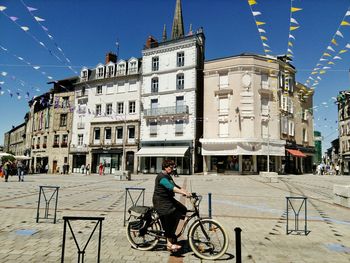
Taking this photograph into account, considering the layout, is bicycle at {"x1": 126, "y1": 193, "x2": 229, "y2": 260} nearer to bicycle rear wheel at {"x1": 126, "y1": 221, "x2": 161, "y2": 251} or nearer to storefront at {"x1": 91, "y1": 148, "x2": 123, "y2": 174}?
bicycle rear wheel at {"x1": 126, "y1": 221, "x2": 161, "y2": 251}

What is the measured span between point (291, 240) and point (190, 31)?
33.2 metres

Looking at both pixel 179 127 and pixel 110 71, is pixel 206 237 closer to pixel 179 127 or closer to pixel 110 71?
pixel 179 127

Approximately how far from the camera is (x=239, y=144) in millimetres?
30875

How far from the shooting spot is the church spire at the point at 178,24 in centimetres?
3841

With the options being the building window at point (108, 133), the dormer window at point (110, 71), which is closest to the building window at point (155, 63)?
the dormer window at point (110, 71)

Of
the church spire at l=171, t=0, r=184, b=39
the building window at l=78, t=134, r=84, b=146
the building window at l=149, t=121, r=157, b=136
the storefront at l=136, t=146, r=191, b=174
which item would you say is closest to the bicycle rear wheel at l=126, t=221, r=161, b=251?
the storefront at l=136, t=146, r=191, b=174

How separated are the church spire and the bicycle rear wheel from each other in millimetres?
35454

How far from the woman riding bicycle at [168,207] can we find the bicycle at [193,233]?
0.50 ft

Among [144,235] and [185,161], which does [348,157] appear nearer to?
[185,161]

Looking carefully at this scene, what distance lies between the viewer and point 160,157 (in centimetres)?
3409

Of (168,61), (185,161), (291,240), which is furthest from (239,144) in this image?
(291,240)

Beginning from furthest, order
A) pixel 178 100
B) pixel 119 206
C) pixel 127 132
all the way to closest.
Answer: pixel 127 132, pixel 178 100, pixel 119 206

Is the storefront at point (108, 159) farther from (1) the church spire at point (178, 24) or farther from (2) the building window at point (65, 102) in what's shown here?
(1) the church spire at point (178, 24)

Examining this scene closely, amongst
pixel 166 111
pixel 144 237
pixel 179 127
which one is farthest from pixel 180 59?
pixel 144 237
